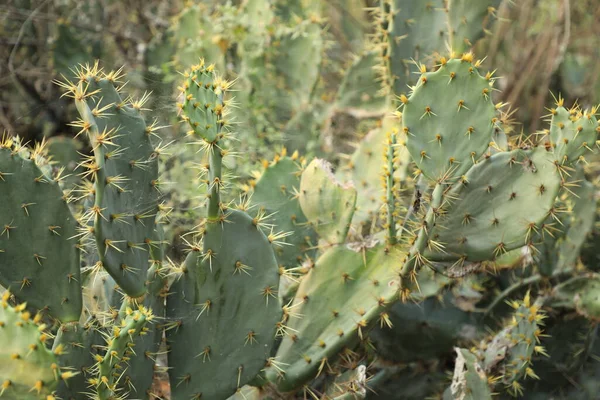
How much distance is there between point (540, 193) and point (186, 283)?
1.02 meters

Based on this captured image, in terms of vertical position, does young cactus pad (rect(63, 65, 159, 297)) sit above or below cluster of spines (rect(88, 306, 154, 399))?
above

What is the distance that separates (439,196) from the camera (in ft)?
6.76

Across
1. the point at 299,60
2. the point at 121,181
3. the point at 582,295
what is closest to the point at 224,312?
the point at 121,181

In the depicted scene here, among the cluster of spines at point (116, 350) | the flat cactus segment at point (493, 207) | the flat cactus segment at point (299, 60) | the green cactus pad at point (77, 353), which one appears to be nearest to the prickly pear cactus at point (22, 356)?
the cluster of spines at point (116, 350)

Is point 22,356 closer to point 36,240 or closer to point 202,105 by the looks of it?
point 36,240

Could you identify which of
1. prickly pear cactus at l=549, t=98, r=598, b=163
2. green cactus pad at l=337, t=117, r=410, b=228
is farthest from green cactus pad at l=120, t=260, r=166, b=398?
prickly pear cactus at l=549, t=98, r=598, b=163

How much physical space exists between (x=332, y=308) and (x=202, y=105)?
73cm

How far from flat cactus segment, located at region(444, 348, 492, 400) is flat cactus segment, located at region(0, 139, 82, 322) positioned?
1.09 m

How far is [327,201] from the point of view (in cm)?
240

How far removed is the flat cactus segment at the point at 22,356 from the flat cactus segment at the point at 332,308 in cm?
72

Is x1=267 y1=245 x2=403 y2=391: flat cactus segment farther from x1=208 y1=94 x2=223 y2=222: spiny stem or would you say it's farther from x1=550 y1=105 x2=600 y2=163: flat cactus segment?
x1=550 y1=105 x2=600 y2=163: flat cactus segment

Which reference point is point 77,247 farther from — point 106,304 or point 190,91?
point 190,91

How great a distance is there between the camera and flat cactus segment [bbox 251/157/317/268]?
253 cm

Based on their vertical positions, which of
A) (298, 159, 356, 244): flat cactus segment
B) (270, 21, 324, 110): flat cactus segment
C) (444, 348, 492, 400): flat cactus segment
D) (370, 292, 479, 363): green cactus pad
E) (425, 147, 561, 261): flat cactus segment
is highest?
(425, 147, 561, 261): flat cactus segment
